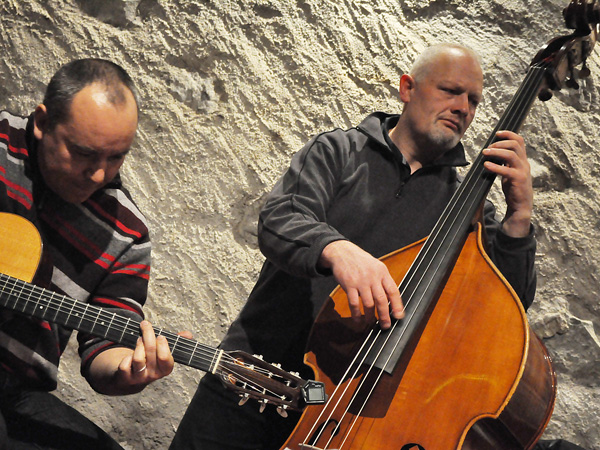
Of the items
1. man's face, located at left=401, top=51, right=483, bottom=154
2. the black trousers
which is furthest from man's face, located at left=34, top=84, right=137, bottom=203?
man's face, located at left=401, top=51, right=483, bottom=154

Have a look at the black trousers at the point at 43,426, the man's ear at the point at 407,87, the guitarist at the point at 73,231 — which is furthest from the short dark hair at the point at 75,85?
the man's ear at the point at 407,87

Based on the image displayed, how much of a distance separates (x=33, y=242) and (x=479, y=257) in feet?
3.06

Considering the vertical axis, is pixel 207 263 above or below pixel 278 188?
below

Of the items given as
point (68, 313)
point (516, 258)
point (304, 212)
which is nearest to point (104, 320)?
point (68, 313)

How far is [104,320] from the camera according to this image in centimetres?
133

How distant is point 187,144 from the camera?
225 centimetres

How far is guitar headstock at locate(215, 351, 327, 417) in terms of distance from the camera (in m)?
1.24

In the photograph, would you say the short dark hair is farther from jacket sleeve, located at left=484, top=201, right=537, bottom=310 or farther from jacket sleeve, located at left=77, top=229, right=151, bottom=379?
jacket sleeve, located at left=484, top=201, right=537, bottom=310

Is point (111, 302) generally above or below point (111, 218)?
below

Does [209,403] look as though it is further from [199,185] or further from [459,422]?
[199,185]

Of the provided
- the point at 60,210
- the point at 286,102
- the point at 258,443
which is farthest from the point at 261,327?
the point at 286,102

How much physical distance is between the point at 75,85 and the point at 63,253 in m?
0.39

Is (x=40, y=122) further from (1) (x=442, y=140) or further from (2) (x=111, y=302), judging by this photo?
(1) (x=442, y=140)

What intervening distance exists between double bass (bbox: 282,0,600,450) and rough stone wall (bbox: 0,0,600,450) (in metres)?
0.97
